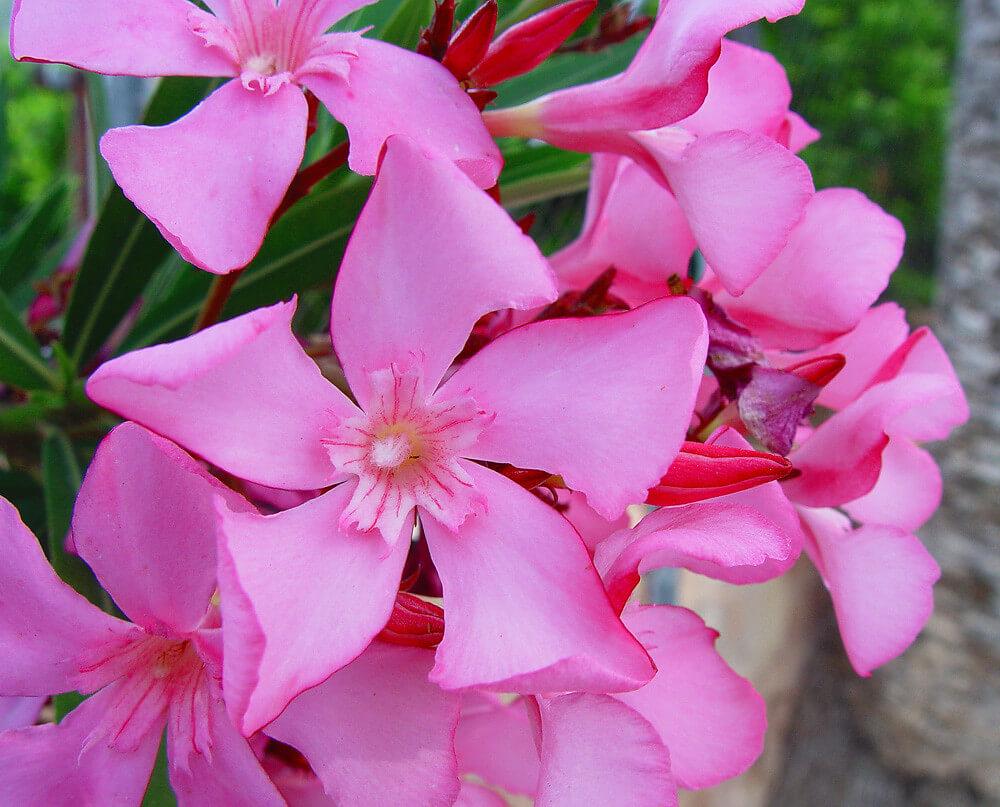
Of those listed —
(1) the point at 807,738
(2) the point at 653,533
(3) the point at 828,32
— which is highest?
(2) the point at 653,533

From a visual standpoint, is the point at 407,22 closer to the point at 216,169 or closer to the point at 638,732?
the point at 216,169

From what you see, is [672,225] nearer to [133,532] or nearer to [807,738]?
[133,532]

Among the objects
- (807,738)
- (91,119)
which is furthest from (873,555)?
(807,738)

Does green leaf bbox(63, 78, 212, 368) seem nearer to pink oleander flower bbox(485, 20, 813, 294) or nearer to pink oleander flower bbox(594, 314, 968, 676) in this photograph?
pink oleander flower bbox(485, 20, 813, 294)

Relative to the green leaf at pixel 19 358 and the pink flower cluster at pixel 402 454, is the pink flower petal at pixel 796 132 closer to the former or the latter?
the pink flower cluster at pixel 402 454

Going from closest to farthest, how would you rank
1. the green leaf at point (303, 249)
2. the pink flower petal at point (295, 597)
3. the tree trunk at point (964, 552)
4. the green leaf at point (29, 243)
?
the pink flower petal at point (295, 597)
the green leaf at point (303, 249)
the green leaf at point (29, 243)
the tree trunk at point (964, 552)

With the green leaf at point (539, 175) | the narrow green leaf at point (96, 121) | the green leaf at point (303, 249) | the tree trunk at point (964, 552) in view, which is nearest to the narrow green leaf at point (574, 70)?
the green leaf at point (539, 175)

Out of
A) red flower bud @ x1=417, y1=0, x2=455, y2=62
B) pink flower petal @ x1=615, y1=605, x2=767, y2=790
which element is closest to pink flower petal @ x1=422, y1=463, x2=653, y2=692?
pink flower petal @ x1=615, y1=605, x2=767, y2=790
